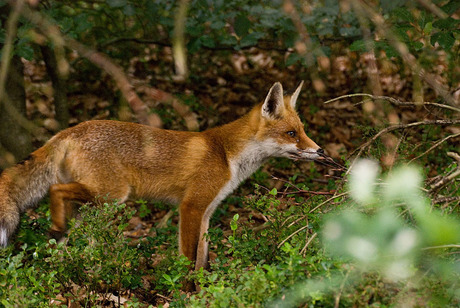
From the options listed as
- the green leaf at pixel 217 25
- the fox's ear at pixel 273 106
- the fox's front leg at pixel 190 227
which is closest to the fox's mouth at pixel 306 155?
the fox's ear at pixel 273 106

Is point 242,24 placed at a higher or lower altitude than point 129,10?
lower

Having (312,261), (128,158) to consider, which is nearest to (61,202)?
(128,158)

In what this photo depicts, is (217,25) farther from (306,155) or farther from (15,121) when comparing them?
(15,121)

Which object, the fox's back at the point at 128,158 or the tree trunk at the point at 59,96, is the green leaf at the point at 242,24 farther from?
the tree trunk at the point at 59,96

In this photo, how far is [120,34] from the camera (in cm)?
556

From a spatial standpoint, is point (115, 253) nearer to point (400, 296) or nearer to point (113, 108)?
point (400, 296)

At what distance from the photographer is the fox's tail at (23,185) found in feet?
11.1

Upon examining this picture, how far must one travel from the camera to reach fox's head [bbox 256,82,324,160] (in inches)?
165

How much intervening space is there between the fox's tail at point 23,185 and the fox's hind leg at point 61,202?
21cm

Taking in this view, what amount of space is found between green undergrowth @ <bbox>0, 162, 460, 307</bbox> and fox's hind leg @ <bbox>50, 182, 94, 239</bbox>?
0.88ft

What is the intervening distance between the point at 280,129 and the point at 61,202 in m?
1.88

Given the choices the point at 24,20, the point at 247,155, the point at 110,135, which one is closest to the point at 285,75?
the point at 247,155

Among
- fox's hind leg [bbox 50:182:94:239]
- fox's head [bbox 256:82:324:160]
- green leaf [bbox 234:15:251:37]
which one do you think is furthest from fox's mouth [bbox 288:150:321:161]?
fox's hind leg [bbox 50:182:94:239]

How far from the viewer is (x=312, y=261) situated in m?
2.33
